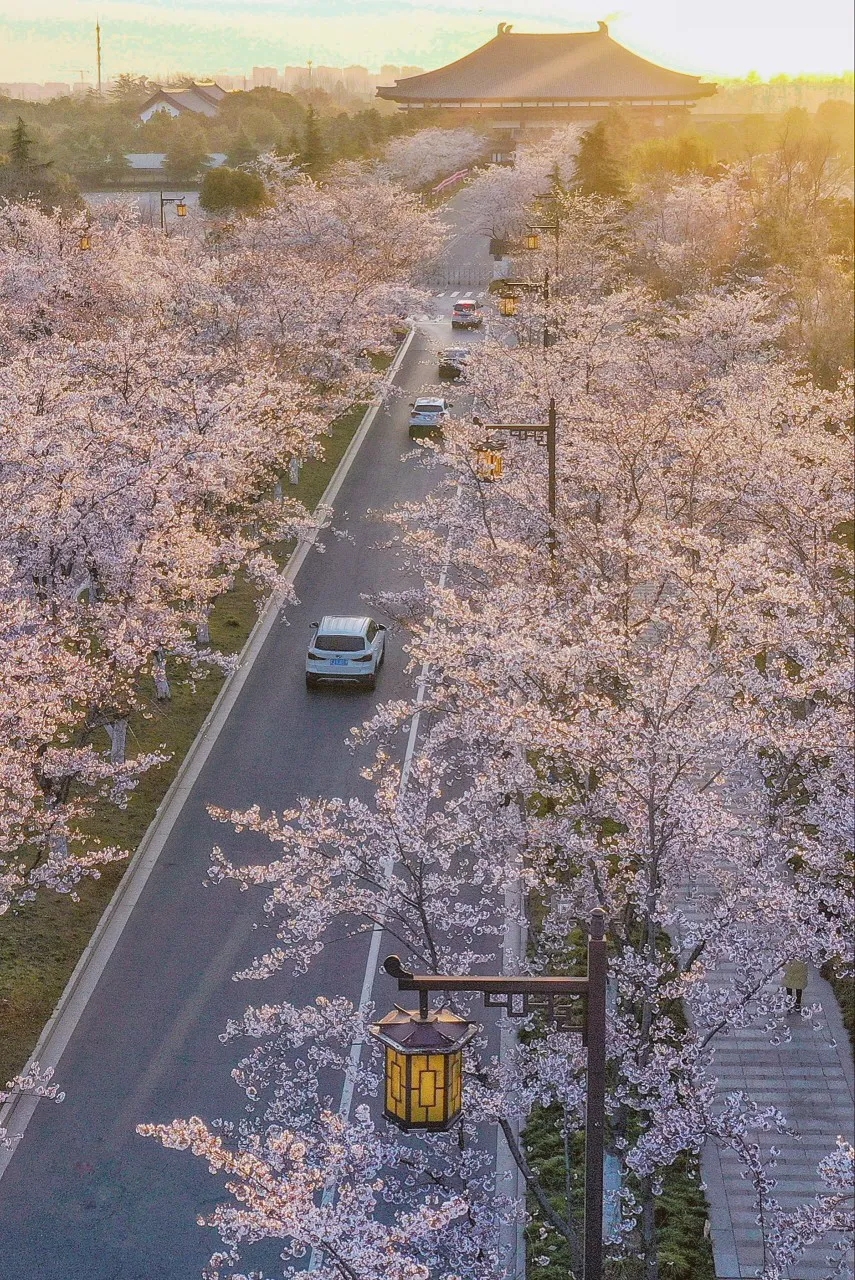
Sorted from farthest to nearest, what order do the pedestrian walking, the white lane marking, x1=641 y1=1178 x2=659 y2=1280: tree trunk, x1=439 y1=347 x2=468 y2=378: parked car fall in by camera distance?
x1=439 y1=347 x2=468 y2=378: parked car
the pedestrian walking
the white lane marking
x1=641 y1=1178 x2=659 y2=1280: tree trunk

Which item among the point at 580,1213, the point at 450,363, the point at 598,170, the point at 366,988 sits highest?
the point at 598,170

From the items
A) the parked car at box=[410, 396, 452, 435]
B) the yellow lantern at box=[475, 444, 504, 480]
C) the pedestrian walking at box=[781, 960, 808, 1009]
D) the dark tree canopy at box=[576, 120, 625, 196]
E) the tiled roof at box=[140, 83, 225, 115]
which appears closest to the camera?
the pedestrian walking at box=[781, 960, 808, 1009]

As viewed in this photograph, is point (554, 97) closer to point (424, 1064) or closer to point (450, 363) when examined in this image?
point (450, 363)

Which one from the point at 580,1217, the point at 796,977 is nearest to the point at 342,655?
the point at 796,977

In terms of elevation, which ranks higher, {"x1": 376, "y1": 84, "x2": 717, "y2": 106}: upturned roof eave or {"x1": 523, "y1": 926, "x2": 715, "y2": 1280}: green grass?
{"x1": 376, "y1": 84, "x2": 717, "y2": 106}: upturned roof eave

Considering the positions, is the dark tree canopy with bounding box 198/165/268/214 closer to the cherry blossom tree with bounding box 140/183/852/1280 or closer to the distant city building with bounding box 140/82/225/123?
the cherry blossom tree with bounding box 140/183/852/1280

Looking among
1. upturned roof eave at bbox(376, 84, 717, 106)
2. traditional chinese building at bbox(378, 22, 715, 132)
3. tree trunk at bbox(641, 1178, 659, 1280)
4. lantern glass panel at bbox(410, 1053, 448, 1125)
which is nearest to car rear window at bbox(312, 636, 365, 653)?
tree trunk at bbox(641, 1178, 659, 1280)
